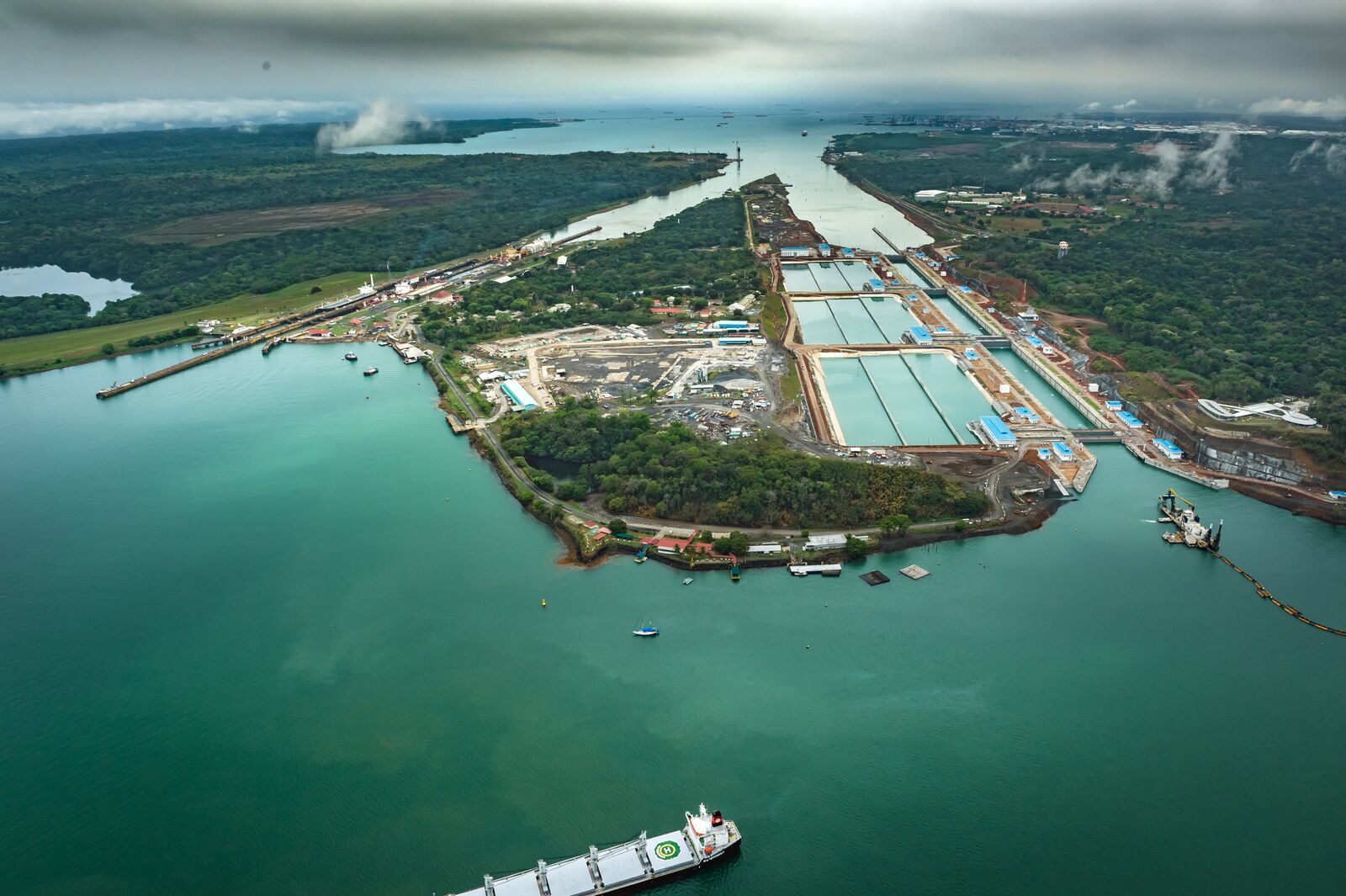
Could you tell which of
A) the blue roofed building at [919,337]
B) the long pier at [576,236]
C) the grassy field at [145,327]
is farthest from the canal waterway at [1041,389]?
the grassy field at [145,327]

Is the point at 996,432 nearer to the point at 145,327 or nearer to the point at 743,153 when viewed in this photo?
the point at 145,327

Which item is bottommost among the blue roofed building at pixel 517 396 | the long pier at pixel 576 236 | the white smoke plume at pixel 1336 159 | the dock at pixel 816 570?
the dock at pixel 816 570

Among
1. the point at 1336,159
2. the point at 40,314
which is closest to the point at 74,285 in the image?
the point at 40,314

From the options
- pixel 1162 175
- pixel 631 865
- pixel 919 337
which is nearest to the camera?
pixel 631 865

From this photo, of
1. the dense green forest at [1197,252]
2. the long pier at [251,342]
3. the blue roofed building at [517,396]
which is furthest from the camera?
the long pier at [251,342]

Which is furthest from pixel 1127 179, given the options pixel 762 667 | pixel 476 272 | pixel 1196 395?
pixel 762 667

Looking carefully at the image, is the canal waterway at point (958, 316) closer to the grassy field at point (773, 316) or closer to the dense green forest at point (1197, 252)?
the dense green forest at point (1197, 252)

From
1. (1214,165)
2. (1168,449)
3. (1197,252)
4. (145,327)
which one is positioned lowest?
(1168,449)

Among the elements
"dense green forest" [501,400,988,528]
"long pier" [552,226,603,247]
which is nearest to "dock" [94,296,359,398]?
"long pier" [552,226,603,247]
